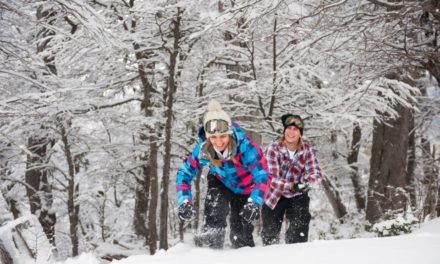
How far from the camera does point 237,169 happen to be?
4.18 metres

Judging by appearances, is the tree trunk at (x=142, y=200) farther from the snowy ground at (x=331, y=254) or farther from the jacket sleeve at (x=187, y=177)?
the snowy ground at (x=331, y=254)

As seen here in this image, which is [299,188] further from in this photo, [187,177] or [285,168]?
[187,177]

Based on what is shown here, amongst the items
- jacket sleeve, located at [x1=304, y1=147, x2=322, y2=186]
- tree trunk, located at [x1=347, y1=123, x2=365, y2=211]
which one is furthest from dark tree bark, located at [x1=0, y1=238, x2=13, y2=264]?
tree trunk, located at [x1=347, y1=123, x2=365, y2=211]

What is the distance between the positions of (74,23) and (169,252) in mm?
7651

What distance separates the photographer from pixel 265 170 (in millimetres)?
3924

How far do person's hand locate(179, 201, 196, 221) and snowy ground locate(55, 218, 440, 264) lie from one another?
28cm

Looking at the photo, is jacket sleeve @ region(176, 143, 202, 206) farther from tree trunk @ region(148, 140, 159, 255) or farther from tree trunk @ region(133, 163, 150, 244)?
tree trunk @ region(133, 163, 150, 244)

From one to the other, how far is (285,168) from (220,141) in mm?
1225

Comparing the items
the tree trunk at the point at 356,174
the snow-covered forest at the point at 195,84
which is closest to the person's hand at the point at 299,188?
the snow-covered forest at the point at 195,84

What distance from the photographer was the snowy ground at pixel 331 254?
2.65 meters

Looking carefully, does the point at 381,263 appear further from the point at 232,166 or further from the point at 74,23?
the point at 74,23

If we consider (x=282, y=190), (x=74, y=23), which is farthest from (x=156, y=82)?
(x=282, y=190)

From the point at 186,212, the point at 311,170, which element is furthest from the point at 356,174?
the point at 186,212

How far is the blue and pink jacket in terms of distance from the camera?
12.7ft
